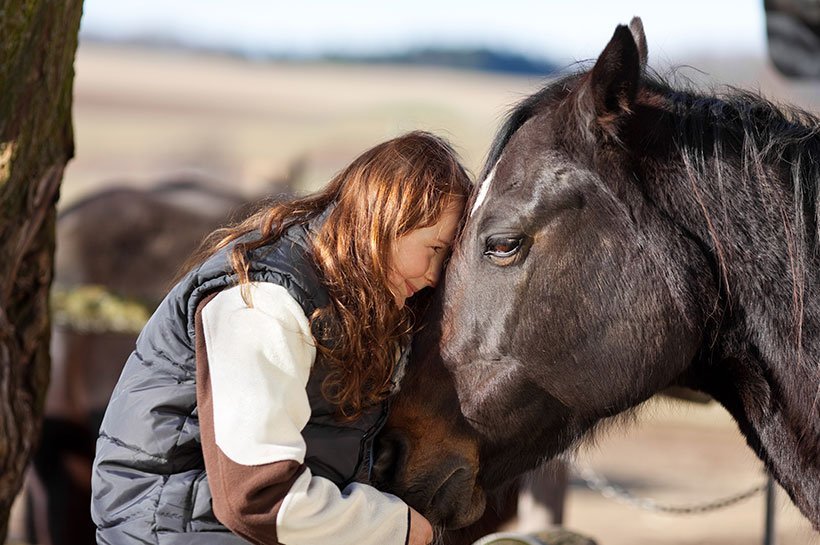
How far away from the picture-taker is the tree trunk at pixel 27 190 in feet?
9.42

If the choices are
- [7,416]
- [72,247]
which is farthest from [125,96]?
[7,416]

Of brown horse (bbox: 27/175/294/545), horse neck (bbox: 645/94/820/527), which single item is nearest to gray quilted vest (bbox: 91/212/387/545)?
horse neck (bbox: 645/94/820/527)

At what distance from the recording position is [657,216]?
2127 millimetres

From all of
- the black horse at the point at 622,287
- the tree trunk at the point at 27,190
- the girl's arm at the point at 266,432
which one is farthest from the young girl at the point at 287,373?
the tree trunk at the point at 27,190

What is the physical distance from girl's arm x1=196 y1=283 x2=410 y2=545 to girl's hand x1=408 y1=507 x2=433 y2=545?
0.11 ft

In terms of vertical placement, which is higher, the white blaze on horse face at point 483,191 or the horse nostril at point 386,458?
the white blaze on horse face at point 483,191

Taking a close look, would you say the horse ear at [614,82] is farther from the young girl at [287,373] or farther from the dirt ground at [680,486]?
the dirt ground at [680,486]

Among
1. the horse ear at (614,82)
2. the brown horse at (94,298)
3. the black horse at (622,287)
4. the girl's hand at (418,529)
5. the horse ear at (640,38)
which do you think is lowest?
the brown horse at (94,298)

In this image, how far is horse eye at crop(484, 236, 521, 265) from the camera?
2113 millimetres

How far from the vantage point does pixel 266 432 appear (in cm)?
A: 188

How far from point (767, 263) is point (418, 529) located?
0.93 m

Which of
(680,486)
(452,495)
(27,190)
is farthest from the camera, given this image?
(680,486)

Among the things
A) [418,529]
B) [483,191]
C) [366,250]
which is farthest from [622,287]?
[418,529]

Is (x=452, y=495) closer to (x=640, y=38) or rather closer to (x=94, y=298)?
(x=640, y=38)
